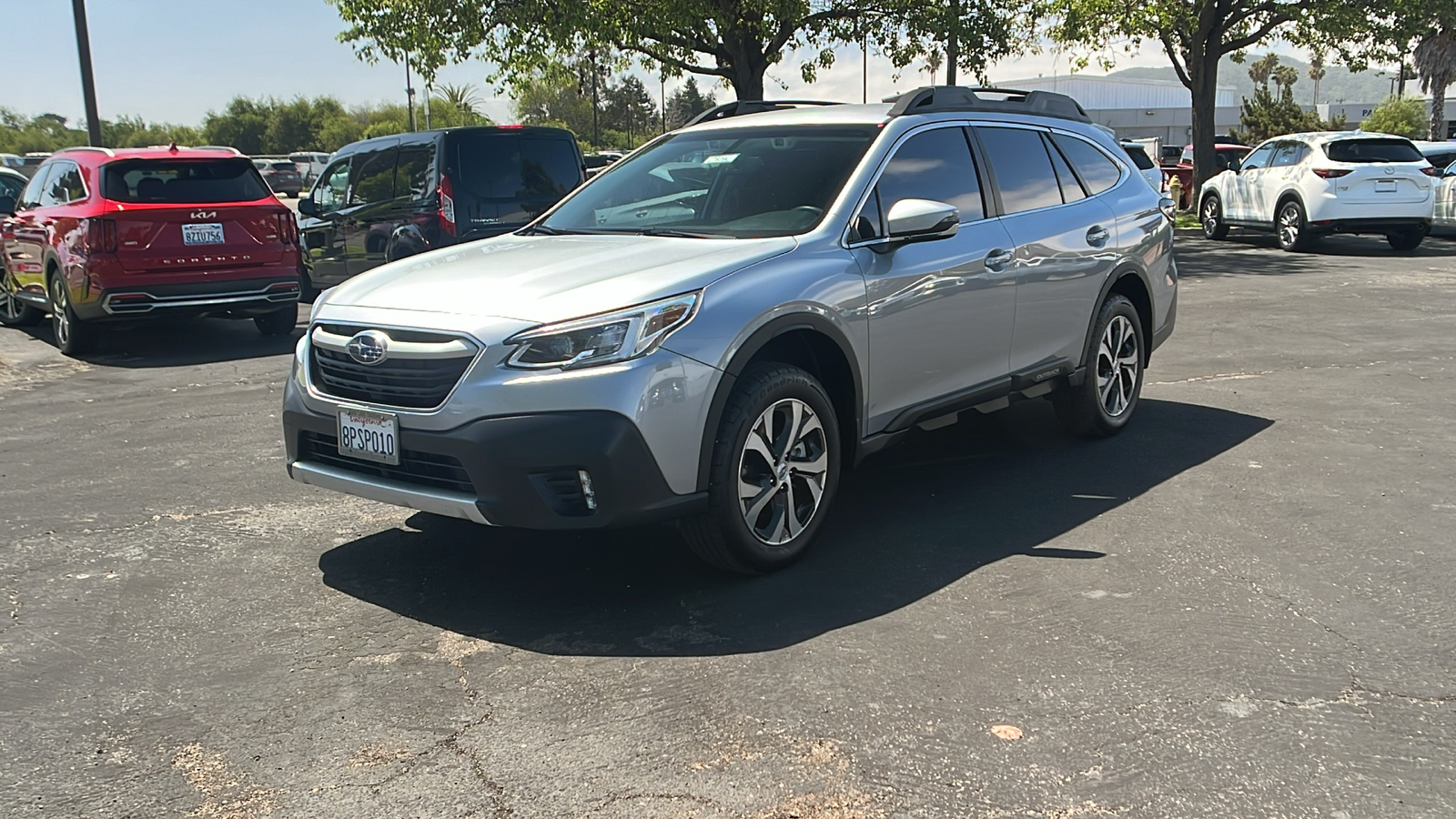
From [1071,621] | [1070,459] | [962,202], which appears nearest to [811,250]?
[962,202]

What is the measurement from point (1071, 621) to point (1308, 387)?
4857 mm

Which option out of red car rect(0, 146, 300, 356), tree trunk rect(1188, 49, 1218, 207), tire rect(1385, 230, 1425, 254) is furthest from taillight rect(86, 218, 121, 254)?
tree trunk rect(1188, 49, 1218, 207)

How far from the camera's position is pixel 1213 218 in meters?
21.5

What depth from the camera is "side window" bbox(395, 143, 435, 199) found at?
37.2 feet

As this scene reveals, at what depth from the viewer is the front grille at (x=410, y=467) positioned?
13.8 ft

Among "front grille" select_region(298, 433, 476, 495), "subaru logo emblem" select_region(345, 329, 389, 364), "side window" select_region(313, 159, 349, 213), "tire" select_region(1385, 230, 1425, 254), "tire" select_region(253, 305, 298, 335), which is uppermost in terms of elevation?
"side window" select_region(313, 159, 349, 213)

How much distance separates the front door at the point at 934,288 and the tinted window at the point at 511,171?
6341mm

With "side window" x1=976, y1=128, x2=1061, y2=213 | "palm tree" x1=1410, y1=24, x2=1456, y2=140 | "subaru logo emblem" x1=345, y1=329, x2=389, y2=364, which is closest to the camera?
"subaru logo emblem" x1=345, y1=329, x2=389, y2=364

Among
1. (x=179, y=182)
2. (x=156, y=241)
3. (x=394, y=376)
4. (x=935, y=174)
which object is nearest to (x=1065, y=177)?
(x=935, y=174)

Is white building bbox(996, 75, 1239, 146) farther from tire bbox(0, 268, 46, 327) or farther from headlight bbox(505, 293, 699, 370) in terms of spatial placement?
headlight bbox(505, 293, 699, 370)

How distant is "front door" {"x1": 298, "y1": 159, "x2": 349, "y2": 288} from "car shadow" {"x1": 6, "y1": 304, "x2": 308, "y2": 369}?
0.60m

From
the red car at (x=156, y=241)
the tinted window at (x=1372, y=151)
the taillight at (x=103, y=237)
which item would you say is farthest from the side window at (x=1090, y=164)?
the tinted window at (x=1372, y=151)

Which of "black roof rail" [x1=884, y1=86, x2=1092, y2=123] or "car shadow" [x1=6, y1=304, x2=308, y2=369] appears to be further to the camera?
"car shadow" [x1=6, y1=304, x2=308, y2=369]

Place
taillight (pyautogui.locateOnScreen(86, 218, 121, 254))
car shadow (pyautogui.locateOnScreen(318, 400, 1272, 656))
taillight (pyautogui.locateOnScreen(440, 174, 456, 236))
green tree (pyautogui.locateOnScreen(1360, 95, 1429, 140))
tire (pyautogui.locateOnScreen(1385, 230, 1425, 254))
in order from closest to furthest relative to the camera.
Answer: car shadow (pyautogui.locateOnScreen(318, 400, 1272, 656))
taillight (pyautogui.locateOnScreen(86, 218, 121, 254))
taillight (pyautogui.locateOnScreen(440, 174, 456, 236))
tire (pyautogui.locateOnScreen(1385, 230, 1425, 254))
green tree (pyautogui.locateOnScreen(1360, 95, 1429, 140))
